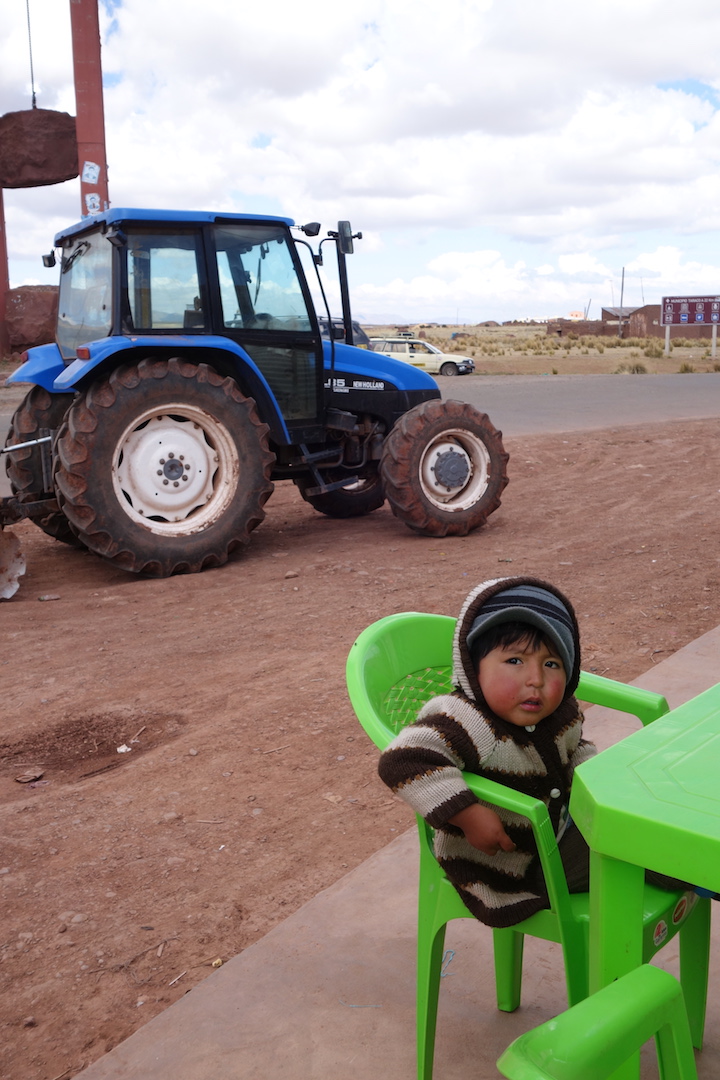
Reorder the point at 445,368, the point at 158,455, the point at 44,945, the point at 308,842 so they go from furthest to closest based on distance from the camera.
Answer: the point at 445,368 → the point at 158,455 → the point at 308,842 → the point at 44,945

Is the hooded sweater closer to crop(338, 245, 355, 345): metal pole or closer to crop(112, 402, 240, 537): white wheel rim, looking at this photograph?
crop(112, 402, 240, 537): white wheel rim

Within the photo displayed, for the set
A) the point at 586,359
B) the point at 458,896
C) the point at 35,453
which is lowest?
the point at 458,896

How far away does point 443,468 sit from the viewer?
8.06 meters

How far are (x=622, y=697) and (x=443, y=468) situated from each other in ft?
19.0

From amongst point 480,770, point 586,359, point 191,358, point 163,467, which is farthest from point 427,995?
point 586,359

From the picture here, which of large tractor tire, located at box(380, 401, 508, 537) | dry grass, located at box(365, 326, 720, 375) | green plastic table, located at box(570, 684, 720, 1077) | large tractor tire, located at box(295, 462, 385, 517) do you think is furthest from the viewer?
dry grass, located at box(365, 326, 720, 375)

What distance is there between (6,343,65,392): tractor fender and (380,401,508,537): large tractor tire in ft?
8.32

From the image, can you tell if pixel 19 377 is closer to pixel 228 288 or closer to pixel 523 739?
pixel 228 288

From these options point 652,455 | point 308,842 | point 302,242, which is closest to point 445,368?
point 652,455

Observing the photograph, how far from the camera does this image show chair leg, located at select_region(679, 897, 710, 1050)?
213cm

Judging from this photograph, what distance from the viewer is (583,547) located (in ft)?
24.6

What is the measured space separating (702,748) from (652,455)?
35.7 ft

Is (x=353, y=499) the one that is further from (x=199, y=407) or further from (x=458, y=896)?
(x=458, y=896)

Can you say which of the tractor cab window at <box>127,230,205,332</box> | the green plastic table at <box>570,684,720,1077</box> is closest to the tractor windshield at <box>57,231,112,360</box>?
the tractor cab window at <box>127,230,205,332</box>
